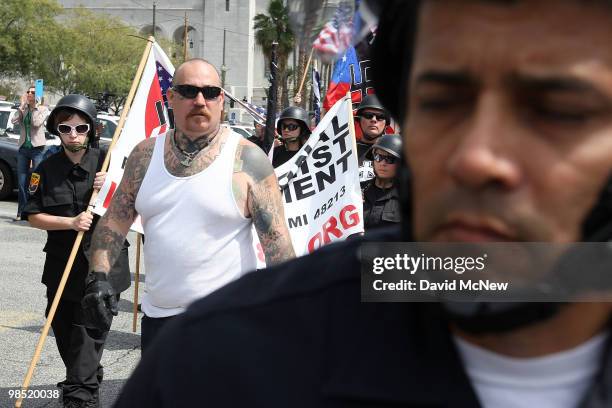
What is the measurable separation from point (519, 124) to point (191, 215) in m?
3.22

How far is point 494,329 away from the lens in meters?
1.16

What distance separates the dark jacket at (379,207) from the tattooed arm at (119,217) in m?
2.15

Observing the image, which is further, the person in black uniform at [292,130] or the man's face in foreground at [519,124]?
the person in black uniform at [292,130]

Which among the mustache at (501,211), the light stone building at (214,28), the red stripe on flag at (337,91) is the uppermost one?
the mustache at (501,211)

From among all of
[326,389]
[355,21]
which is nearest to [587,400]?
[326,389]

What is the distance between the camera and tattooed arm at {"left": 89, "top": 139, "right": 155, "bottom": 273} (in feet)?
14.7

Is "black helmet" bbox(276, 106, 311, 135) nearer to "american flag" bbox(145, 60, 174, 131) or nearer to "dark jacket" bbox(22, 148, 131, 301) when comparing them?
"american flag" bbox(145, 60, 174, 131)

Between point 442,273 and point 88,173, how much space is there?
203 inches

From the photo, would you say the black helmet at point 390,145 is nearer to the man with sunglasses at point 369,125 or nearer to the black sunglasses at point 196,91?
the man with sunglasses at point 369,125

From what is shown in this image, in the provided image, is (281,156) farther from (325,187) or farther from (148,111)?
(325,187)

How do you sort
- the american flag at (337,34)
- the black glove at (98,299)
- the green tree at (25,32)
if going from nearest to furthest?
the american flag at (337,34) < the black glove at (98,299) < the green tree at (25,32)

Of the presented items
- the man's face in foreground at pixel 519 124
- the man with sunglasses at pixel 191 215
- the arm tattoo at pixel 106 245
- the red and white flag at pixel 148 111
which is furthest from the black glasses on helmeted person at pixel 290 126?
the man's face in foreground at pixel 519 124

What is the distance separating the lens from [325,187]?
21.5 feet

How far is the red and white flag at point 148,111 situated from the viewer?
6.45m
